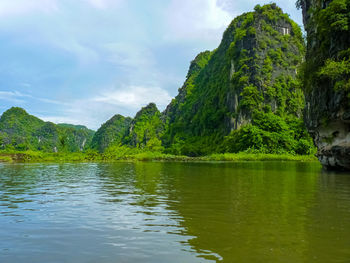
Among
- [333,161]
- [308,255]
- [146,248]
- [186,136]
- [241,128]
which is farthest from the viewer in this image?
[186,136]

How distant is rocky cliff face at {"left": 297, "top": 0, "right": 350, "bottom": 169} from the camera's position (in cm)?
1888

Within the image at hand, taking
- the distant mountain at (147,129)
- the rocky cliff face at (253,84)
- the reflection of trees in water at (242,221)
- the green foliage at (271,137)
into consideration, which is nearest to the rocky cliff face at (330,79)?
the reflection of trees in water at (242,221)

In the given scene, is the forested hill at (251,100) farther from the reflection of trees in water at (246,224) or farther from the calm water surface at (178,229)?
the calm water surface at (178,229)

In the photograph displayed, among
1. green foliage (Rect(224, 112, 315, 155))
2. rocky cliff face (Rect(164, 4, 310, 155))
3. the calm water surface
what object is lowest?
the calm water surface

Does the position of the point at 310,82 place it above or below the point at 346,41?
below

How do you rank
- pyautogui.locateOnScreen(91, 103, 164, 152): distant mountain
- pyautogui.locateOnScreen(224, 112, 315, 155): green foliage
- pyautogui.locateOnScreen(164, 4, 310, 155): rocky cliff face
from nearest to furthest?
pyautogui.locateOnScreen(224, 112, 315, 155): green foliage
pyautogui.locateOnScreen(164, 4, 310, 155): rocky cliff face
pyautogui.locateOnScreen(91, 103, 164, 152): distant mountain

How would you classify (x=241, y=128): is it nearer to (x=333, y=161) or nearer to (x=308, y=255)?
(x=333, y=161)

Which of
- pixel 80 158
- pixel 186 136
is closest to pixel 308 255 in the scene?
pixel 80 158

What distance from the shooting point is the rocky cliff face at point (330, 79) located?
61.9 feet

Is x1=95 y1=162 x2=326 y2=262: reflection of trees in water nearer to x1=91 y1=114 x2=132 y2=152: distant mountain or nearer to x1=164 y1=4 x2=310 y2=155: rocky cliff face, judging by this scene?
x1=164 y1=4 x2=310 y2=155: rocky cliff face

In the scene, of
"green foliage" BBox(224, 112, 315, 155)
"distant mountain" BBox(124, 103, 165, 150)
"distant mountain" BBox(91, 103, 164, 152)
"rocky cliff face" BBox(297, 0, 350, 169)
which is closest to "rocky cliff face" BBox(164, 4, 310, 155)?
"green foliage" BBox(224, 112, 315, 155)

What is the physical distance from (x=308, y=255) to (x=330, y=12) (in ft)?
65.8

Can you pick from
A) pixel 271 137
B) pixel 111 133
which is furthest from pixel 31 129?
pixel 271 137

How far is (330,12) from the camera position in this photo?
63.2 feet
